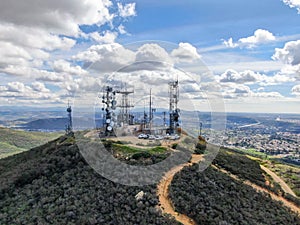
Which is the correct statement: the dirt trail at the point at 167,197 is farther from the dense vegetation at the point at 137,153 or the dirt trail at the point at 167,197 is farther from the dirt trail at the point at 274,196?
the dirt trail at the point at 274,196

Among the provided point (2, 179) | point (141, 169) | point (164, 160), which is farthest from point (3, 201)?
point (164, 160)

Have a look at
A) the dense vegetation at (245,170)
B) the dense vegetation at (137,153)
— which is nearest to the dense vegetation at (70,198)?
the dense vegetation at (137,153)

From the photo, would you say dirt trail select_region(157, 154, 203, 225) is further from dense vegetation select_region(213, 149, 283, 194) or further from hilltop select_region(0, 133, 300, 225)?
dense vegetation select_region(213, 149, 283, 194)

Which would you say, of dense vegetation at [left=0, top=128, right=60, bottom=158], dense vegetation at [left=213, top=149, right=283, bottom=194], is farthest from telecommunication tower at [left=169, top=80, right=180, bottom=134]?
dense vegetation at [left=0, top=128, right=60, bottom=158]

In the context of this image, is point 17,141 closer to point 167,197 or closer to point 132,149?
point 132,149

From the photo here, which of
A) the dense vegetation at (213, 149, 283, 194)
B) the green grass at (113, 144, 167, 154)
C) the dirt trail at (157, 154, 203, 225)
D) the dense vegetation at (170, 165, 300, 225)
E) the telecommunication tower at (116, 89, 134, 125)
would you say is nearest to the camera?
the dirt trail at (157, 154, 203, 225)
